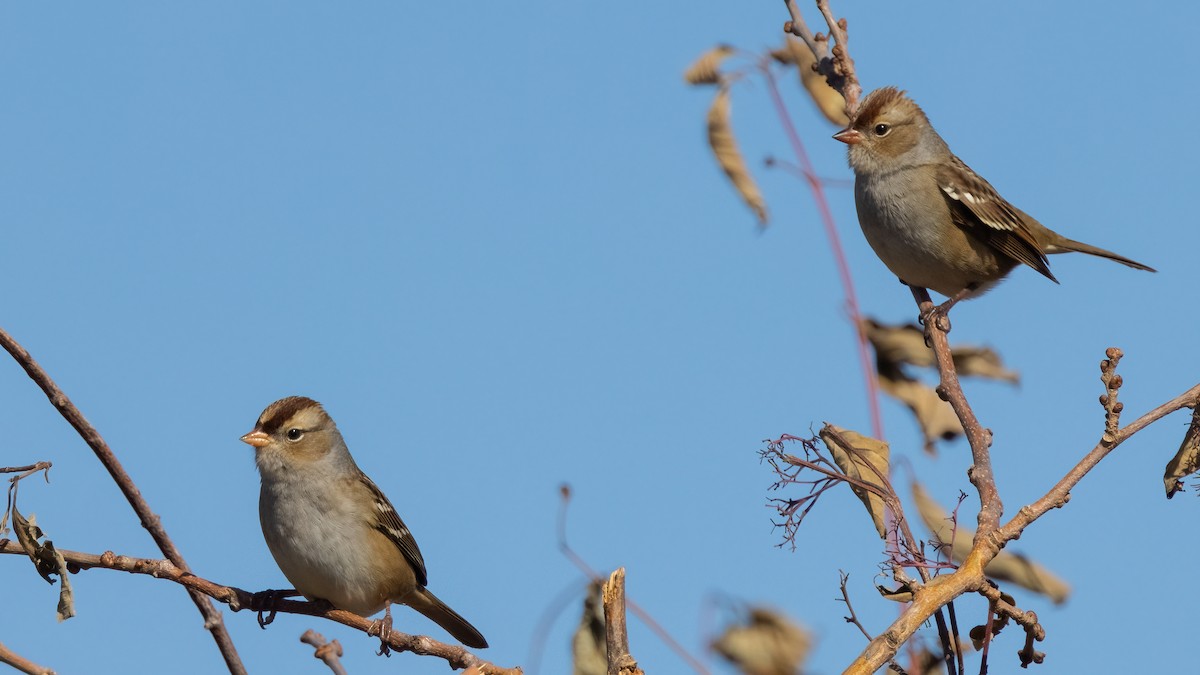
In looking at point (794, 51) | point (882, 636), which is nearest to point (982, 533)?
point (882, 636)

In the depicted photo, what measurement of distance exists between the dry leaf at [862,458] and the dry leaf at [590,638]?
34.8 inches

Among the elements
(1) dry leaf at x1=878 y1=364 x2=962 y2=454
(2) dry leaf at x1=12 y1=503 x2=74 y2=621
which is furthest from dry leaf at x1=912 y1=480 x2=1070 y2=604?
(2) dry leaf at x1=12 y1=503 x2=74 y2=621

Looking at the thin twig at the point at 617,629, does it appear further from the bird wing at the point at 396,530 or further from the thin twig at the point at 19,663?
the bird wing at the point at 396,530

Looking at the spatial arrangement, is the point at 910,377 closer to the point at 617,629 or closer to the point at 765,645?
the point at 765,645

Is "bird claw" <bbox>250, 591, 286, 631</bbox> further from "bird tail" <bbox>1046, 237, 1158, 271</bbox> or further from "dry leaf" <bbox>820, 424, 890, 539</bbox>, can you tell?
"bird tail" <bbox>1046, 237, 1158, 271</bbox>

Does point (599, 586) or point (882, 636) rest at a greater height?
point (599, 586)

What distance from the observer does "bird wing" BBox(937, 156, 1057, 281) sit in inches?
292

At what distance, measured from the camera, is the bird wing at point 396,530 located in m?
6.27

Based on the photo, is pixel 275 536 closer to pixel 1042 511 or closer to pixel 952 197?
pixel 1042 511


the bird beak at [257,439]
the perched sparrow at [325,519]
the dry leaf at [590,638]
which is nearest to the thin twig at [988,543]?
the dry leaf at [590,638]

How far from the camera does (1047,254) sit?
848 cm

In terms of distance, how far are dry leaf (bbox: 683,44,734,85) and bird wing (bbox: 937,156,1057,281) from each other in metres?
2.53

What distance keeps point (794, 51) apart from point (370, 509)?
296 centimetres

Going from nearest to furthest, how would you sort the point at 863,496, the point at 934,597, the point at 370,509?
1. the point at 934,597
2. the point at 863,496
3. the point at 370,509
